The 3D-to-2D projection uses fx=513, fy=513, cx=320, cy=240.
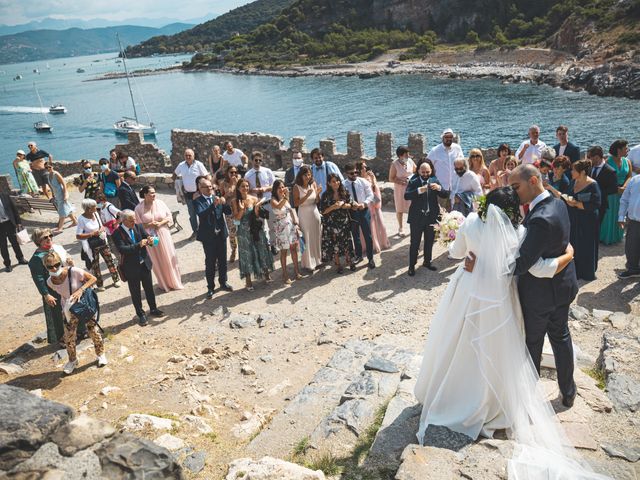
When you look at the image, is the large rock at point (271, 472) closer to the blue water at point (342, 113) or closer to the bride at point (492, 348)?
the bride at point (492, 348)

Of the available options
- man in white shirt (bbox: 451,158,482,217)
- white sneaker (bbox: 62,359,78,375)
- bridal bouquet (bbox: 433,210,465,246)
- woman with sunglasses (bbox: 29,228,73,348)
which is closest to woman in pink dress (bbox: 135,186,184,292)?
woman with sunglasses (bbox: 29,228,73,348)

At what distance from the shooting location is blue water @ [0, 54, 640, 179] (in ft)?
118

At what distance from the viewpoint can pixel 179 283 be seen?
9547mm

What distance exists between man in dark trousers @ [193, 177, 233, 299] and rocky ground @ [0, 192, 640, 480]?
623 mm

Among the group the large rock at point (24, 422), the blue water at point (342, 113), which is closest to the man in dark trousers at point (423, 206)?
the large rock at point (24, 422)

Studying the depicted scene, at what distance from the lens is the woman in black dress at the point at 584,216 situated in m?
7.57

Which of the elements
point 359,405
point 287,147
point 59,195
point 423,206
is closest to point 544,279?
point 359,405

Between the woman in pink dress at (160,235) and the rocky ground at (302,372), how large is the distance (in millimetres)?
313

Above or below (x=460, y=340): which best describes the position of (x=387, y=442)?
below

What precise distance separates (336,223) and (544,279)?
548 centimetres

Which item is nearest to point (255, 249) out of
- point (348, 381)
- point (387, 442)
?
point (348, 381)

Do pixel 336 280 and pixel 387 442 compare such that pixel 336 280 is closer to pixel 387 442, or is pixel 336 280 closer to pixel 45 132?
pixel 387 442

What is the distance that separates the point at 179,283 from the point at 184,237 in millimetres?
3022

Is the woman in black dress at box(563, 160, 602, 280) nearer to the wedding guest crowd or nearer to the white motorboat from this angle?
the wedding guest crowd
